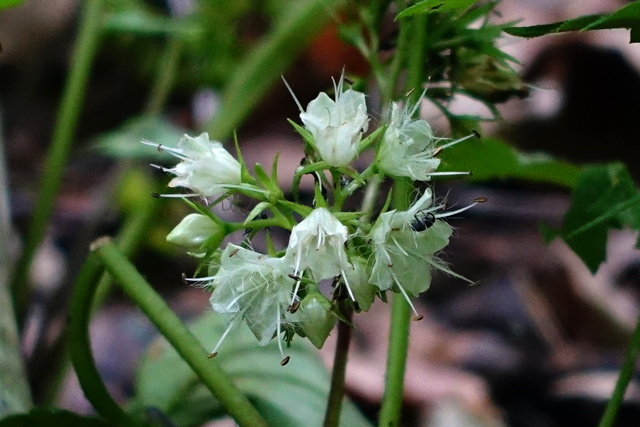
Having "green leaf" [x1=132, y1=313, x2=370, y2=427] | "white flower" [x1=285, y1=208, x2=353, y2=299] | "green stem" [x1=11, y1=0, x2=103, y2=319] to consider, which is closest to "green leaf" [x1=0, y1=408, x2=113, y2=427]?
"green leaf" [x1=132, y1=313, x2=370, y2=427]

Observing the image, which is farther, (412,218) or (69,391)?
(69,391)

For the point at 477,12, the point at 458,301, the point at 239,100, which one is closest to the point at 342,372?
the point at 477,12

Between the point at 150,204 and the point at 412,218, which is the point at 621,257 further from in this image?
the point at 412,218

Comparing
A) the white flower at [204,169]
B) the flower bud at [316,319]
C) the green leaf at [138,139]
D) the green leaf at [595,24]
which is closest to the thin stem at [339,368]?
the flower bud at [316,319]

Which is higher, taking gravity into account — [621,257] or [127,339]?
[127,339]

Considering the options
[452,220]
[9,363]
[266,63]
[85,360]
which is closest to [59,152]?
[266,63]

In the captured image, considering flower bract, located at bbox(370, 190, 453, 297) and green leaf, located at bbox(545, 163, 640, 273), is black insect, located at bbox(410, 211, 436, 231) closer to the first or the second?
flower bract, located at bbox(370, 190, 453, 297)

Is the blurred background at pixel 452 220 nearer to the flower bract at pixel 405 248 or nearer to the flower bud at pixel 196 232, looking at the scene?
the flower bud at pixel 196 232

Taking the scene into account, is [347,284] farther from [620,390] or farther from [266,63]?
[266,63]
